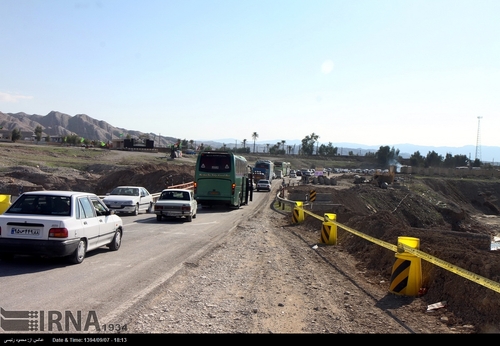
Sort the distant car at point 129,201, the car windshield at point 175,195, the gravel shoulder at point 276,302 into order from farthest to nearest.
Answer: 1. the distant car at point 129,201
2. the car windshield at point 175,195
3. the gravel shoulder at point 276,302

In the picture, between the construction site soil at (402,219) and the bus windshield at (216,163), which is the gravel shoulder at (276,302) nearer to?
the construction site soil at (402,219)

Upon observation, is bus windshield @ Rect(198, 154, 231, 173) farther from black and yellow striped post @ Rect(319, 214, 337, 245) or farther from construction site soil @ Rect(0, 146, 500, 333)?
black and yellow striped post @ Rect(319, 214, 337, 245)

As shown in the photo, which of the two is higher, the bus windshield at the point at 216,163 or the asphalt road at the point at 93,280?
the bus windshield at the point at 216,163

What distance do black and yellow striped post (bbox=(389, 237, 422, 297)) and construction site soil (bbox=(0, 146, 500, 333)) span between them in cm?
19

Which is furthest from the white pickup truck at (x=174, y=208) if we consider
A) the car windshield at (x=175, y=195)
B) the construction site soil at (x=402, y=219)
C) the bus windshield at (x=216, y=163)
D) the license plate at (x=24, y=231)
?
the license plate at (x=24, y=231)

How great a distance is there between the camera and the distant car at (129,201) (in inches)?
1025

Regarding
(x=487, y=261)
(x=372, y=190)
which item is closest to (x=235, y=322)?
(x=487, y=261)

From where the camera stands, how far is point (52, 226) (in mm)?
10188

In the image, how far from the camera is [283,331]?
688 centimetres

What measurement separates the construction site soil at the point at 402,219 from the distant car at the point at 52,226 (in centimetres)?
652

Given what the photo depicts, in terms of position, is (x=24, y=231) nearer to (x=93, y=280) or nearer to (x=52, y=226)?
(x=52, y=226)

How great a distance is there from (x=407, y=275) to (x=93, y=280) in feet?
19.7

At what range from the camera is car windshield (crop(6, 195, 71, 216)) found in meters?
10.8

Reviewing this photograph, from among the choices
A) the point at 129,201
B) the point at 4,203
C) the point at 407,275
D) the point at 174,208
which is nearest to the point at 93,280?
Answer: the point at 407,275
